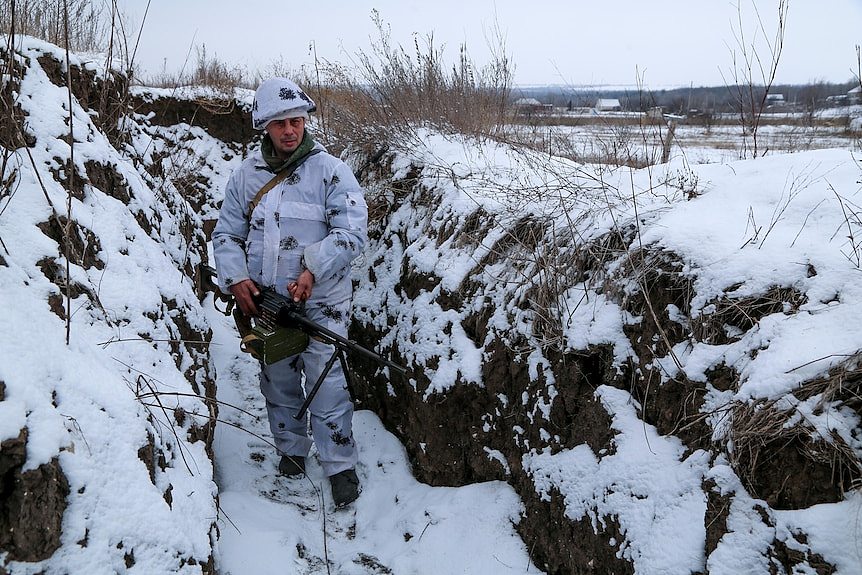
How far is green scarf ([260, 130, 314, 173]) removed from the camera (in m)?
2.70

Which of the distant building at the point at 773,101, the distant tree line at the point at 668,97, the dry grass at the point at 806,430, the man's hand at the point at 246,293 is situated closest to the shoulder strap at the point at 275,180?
the man's hand at the point at 246,293

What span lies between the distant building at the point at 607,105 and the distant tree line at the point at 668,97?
0.05m

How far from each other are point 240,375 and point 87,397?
2105 mm

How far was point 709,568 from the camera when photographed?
156 cm

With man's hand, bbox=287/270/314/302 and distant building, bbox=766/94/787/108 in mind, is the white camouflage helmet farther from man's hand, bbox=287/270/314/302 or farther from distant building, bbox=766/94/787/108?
distant building, bbox=766/94/787/108

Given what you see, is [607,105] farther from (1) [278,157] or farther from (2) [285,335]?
(2) [285,335]

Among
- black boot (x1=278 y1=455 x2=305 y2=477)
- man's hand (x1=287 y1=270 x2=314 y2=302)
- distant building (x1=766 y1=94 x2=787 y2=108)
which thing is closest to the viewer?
man's hand (x1=287 y1=270 x2=314 y2=302)

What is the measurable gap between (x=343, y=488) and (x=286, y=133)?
5.82 feet

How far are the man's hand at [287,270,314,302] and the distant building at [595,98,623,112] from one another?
2711 mm

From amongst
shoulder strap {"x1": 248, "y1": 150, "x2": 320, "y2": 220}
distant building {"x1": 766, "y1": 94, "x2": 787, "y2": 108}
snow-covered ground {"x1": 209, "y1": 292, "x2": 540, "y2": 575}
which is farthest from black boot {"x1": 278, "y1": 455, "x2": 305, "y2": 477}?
distant building {"x1": 766, "y1": 94, "x2": 787, "y2": 108}

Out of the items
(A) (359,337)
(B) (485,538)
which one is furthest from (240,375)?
(B) (485,538)

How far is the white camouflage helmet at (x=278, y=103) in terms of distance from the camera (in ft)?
8.50

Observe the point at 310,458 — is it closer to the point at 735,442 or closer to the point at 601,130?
the point at 735,442

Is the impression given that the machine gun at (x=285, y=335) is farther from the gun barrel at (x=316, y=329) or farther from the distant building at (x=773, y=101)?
the distant building at (x=773, y=101)
